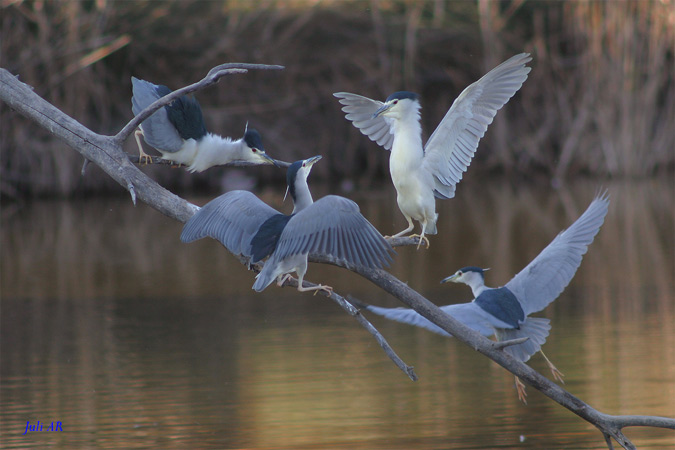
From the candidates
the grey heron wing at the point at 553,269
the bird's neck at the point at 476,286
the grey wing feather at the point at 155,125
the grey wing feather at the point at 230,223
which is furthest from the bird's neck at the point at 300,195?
the bird's neck at the point at 476,286

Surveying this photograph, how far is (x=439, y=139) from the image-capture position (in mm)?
4715

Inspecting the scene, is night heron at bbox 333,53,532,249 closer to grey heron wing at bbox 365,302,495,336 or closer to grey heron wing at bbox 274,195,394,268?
grey heron wing at bbox 365,302,495,336

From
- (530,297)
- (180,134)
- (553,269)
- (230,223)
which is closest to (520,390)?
(530,297)

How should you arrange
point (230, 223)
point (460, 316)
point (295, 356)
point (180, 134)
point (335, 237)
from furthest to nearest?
point (295, 356) < point (180, 134) < point (460, 316) < point (230, 223) < point (335, 237)

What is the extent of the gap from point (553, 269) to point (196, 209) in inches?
72.6

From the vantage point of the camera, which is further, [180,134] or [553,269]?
[180,134]

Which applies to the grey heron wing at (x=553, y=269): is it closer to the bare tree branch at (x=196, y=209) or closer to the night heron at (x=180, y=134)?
the bare tree branch at (x=196, y=209)

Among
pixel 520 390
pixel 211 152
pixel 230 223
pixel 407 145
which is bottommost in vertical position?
pixel 520 390

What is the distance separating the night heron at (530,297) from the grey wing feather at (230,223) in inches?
38.0

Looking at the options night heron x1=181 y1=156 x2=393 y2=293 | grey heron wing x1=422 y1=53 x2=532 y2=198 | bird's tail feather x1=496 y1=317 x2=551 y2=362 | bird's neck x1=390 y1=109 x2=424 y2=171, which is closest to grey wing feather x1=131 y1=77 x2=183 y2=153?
night heron x1=181 y1=156 x2=393 y2=293

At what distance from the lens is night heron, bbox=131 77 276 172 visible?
4934mm

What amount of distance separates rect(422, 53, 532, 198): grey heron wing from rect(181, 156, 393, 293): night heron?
0.89 m

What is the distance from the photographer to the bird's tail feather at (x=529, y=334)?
16.0ft

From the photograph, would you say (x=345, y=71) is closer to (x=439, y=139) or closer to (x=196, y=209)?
(x=439, y=139)
